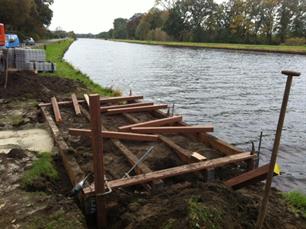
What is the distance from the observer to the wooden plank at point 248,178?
5.26m

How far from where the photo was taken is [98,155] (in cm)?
440

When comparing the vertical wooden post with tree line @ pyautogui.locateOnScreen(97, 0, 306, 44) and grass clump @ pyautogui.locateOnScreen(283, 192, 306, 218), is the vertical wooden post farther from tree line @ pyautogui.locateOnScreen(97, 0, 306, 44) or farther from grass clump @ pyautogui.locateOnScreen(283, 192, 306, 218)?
tree line @ pyautogui.locateOnScreen(97, 0, 306, 44)

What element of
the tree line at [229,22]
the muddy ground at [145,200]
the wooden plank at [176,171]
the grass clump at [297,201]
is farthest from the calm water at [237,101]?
the tree line at [229,22]

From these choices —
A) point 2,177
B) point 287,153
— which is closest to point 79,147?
point 2,177

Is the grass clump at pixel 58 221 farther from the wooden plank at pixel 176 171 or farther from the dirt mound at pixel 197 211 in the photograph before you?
the dirt mound at pixel 197 211

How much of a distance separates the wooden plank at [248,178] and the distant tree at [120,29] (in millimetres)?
150086

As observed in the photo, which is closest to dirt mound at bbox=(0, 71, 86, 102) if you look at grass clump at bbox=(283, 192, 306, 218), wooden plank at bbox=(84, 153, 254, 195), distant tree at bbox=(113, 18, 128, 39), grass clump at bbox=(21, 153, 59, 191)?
grass clump at bbox=(21, 153, 59, 191)

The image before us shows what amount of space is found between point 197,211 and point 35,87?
10938 millimetres

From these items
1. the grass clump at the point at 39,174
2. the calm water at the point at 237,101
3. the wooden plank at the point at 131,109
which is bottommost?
the calm water at the point at 237,101

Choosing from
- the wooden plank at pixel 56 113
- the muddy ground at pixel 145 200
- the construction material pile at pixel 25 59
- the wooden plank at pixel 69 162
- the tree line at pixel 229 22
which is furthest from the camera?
the tree line at pixel 229 22

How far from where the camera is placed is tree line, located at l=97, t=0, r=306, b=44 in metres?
65.4

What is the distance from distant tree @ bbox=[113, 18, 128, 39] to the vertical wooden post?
15079 cm

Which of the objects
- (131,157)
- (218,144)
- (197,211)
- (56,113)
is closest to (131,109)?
(56,113)

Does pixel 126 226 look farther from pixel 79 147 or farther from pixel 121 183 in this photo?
pixel 79 147
